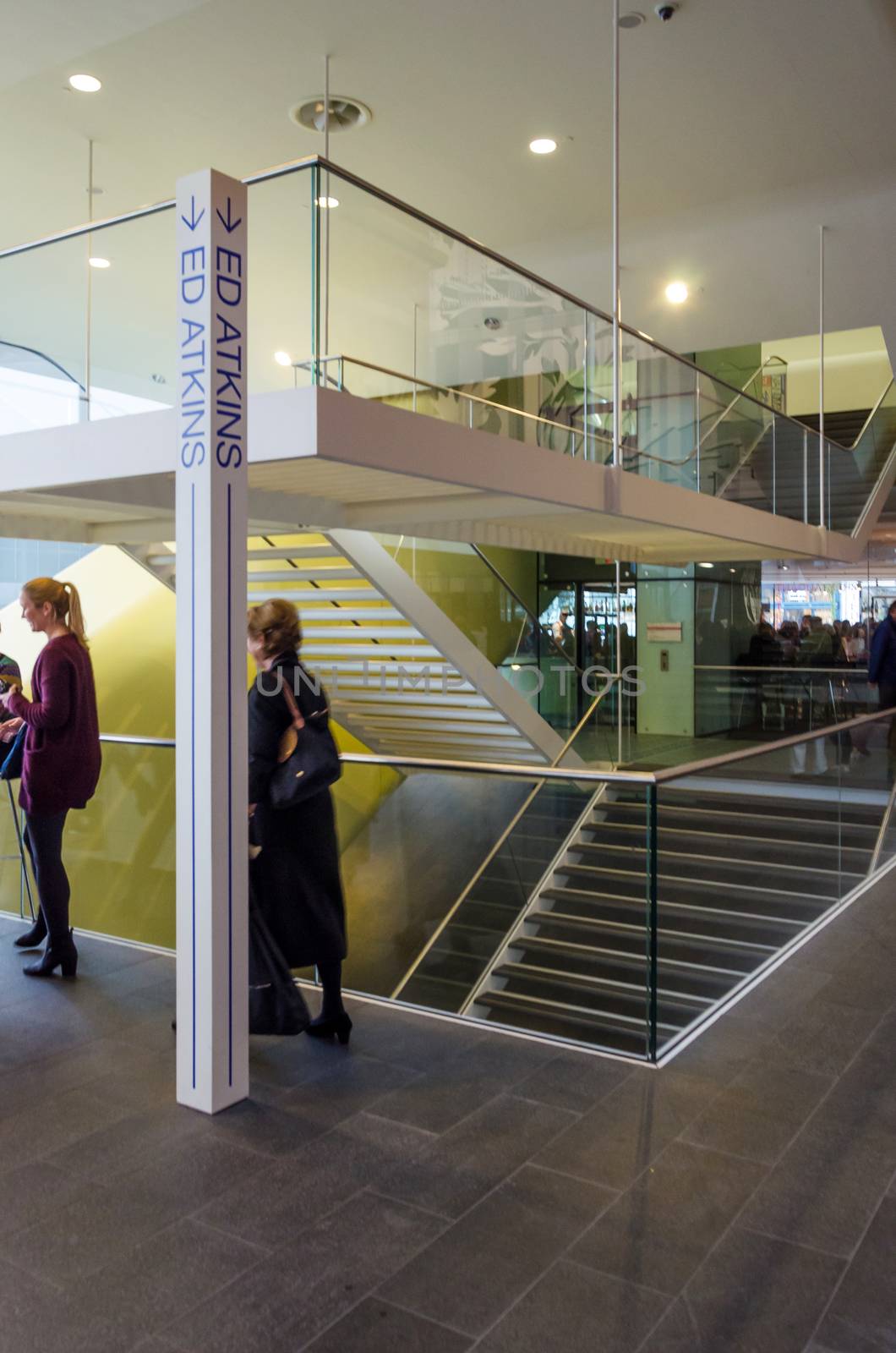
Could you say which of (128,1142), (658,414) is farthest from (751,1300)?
(658,414)

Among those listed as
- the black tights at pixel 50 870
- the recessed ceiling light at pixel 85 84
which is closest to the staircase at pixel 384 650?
the recessed ceiling light at pixel 85 84

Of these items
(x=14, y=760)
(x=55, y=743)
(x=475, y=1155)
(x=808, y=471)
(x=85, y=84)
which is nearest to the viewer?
(x=475, y=1155)

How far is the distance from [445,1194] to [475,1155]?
0.24m

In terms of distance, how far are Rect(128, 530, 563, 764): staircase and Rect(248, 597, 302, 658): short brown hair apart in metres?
3.43

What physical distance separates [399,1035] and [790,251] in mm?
7278

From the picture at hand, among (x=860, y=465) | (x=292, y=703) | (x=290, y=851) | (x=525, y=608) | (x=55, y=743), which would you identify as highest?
(x=860, y=465)

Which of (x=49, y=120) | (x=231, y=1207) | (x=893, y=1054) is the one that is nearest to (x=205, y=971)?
(x=231, y=1207)

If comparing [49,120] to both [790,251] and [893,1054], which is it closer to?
[790,251]

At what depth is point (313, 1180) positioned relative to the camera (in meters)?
3.13

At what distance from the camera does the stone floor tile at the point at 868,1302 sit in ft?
8.08

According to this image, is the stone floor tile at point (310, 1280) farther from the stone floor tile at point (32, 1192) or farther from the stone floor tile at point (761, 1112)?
the stone floor tile at point (761, 1112)

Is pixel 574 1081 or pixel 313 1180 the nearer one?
pixel 313 1180

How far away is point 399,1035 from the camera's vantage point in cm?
421

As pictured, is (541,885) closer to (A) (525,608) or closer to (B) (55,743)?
(B) (55,743)
